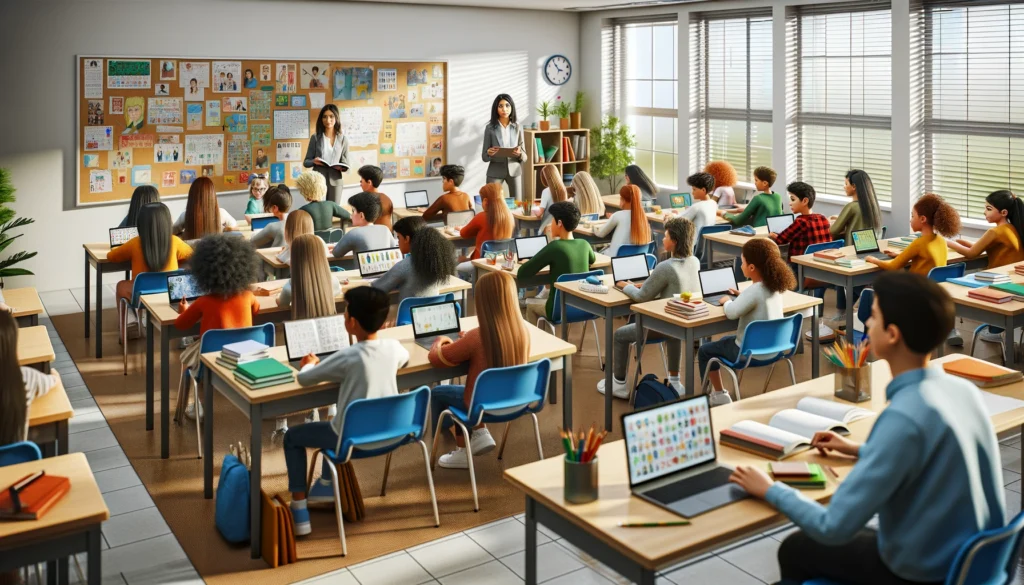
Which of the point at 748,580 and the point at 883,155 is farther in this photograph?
the point at 883,155

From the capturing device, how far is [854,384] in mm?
3736

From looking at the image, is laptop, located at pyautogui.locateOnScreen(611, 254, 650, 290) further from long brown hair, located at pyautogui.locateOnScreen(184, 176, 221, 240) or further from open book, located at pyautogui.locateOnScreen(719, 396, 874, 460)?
long brown hair, located at pyautogui.locateOnScreen(184, 176, 221, 240)

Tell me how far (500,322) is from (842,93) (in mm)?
6794

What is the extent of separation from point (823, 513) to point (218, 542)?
9.48 ft

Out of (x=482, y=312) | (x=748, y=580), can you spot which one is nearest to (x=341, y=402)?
(x=482, y=312)

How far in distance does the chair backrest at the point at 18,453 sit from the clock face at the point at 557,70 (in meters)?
9.97

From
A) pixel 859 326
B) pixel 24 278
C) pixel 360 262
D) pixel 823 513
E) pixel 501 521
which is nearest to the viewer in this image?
pixel 823 513

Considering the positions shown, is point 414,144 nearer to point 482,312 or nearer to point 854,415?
point 482,312

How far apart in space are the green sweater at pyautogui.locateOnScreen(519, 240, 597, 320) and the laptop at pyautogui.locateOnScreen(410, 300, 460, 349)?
5.60ft

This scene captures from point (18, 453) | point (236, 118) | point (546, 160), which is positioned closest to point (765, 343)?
point (18, 453)

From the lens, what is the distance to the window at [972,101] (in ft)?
28.4

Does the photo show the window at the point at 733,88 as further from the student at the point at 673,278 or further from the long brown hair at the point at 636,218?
the student at the point at 673,278

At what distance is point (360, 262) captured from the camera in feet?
21.6

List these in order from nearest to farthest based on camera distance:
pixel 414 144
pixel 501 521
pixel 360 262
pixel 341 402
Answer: pixel 341 402
pixel 501 521
pixel 360 262
pixel 414 144
